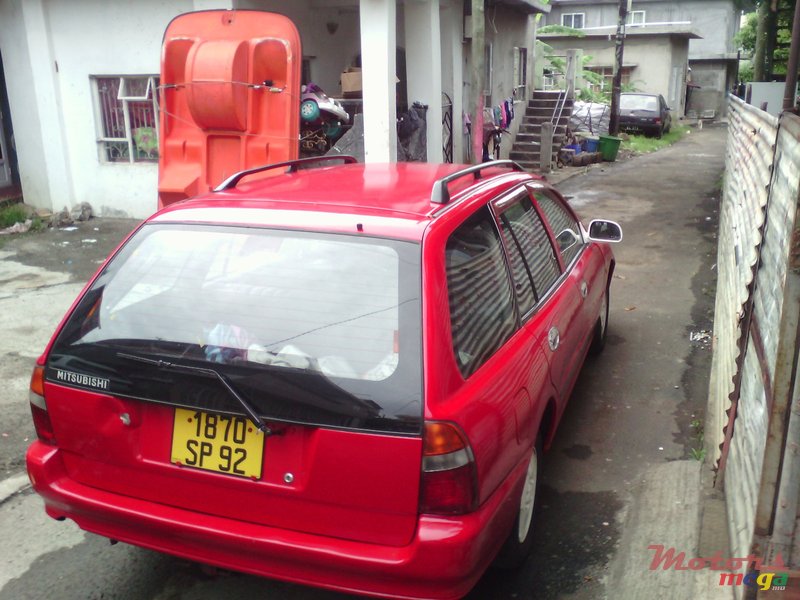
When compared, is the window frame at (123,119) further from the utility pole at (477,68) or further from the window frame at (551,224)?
the window frame at (551,224)

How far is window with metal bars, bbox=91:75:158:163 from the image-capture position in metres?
10.7

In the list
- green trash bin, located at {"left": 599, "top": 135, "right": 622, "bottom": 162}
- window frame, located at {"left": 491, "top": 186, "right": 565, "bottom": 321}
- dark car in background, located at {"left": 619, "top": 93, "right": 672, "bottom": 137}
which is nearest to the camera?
window frame, located at {"left": 491, "top": 186, "right": 565, "bottom": 321}

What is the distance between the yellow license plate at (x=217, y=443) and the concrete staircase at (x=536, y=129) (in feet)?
47.7

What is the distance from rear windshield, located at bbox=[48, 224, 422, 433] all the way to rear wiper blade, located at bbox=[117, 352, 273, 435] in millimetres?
10

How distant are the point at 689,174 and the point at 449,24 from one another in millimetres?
6939

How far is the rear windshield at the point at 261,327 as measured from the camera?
2.46 meters

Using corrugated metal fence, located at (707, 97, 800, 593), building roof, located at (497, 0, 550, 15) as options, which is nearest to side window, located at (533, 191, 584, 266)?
corrugated metal fence, located at (707, 97, 800, 593)

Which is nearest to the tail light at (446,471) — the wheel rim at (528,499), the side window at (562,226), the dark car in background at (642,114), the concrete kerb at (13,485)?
the wheel rim at (528,499)

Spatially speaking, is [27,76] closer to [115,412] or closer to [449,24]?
[449,24]

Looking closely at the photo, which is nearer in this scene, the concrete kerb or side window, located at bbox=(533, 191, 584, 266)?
the concrete kerb

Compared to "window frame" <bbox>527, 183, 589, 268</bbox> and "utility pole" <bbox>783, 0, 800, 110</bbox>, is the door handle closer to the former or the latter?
"window frame" <bbox>527, 183, 589, 268</bbox>

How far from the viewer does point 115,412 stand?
2.67 metres

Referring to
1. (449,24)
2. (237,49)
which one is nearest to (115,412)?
(237,49)

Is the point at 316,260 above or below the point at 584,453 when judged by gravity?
above
